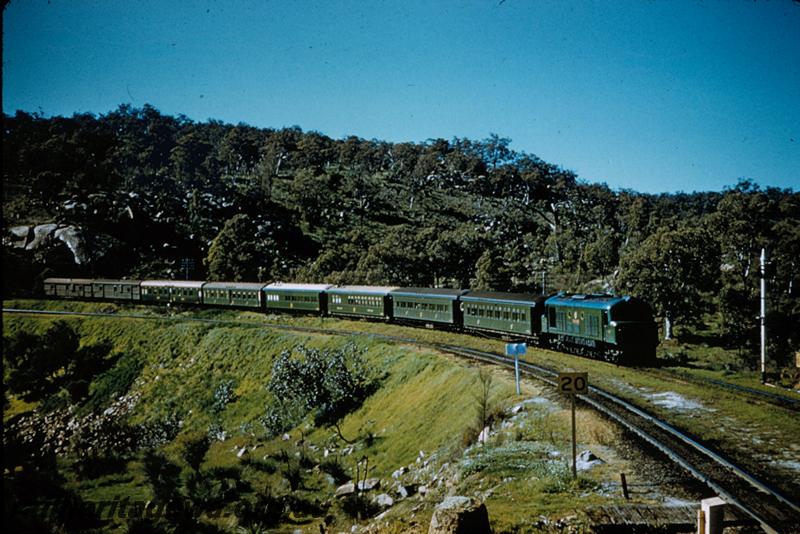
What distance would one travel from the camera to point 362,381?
32.7m

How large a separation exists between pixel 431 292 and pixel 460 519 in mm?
33577

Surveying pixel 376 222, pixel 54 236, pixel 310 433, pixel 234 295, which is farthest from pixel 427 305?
pixel 376 222

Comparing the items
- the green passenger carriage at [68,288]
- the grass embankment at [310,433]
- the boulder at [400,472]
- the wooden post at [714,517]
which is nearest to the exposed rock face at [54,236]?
the green passenger carriage at [68,288]

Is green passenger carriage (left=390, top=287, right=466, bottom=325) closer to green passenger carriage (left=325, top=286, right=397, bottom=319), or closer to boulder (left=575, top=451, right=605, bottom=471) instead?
green passenger carriage (left=325, top=286, right=397, bottom=319)

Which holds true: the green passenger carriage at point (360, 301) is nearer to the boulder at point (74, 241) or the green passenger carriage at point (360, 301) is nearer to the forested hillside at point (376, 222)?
the forested hillside at point (376, 222)

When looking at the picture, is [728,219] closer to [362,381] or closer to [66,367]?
[362,381]

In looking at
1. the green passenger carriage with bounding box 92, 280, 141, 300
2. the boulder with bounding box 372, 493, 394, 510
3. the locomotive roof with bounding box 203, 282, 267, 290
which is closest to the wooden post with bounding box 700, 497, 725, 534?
the boulder with bounding box 372, 493, 394, 510

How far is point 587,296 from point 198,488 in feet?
70.6

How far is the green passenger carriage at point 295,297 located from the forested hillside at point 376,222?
13.4m

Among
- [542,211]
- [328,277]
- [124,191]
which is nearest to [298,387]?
[328,277]

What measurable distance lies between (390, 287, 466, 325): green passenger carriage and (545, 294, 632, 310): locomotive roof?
9.04 meters

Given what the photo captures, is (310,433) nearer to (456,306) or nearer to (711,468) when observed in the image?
(456,306)

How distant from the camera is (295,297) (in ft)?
171

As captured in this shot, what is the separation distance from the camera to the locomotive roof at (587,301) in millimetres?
27469
